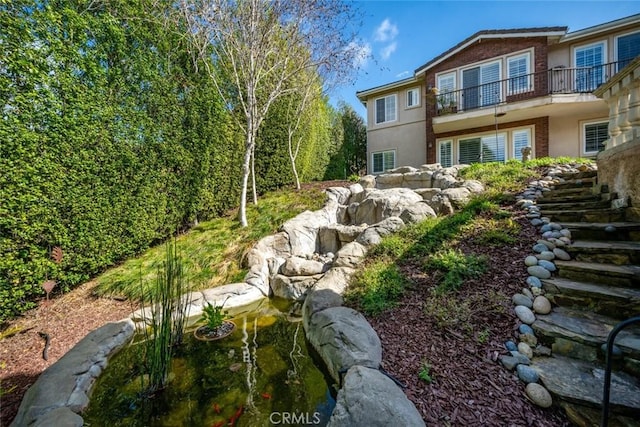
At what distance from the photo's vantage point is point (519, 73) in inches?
396

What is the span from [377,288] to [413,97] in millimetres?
11626

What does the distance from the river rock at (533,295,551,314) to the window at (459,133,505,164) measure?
984 centimetres


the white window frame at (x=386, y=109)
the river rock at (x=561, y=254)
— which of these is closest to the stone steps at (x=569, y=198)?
the river rock at (x=561, y=254)

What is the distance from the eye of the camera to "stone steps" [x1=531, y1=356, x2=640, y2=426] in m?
1.60

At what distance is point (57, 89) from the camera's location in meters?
3.93

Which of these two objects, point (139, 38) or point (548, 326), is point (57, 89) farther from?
point (548, 326)

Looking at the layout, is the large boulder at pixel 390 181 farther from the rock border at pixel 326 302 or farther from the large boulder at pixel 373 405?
the large boulder at pixel 373 405

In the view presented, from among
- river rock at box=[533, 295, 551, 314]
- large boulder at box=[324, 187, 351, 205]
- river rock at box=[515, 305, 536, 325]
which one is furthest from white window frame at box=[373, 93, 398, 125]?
river rock at box=[515, 305, 536, 325]

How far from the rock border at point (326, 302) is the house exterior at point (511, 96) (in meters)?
4.18

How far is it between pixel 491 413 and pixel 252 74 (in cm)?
721

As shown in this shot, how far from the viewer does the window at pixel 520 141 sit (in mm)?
10086

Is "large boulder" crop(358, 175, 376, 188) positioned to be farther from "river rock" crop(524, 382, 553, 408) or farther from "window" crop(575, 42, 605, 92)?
"window" crop(575, 42, 605, 92)

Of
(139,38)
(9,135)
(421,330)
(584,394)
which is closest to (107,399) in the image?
(421,330)

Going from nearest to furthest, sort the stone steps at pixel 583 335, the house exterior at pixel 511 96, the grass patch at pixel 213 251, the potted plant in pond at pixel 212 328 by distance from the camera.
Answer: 1. the stone steps at pixel 583 335
2. the potted plant in pond at pixel 212 328
3. the grass patch at pixel 213 251
4. the house exterior at pixel 511 96
